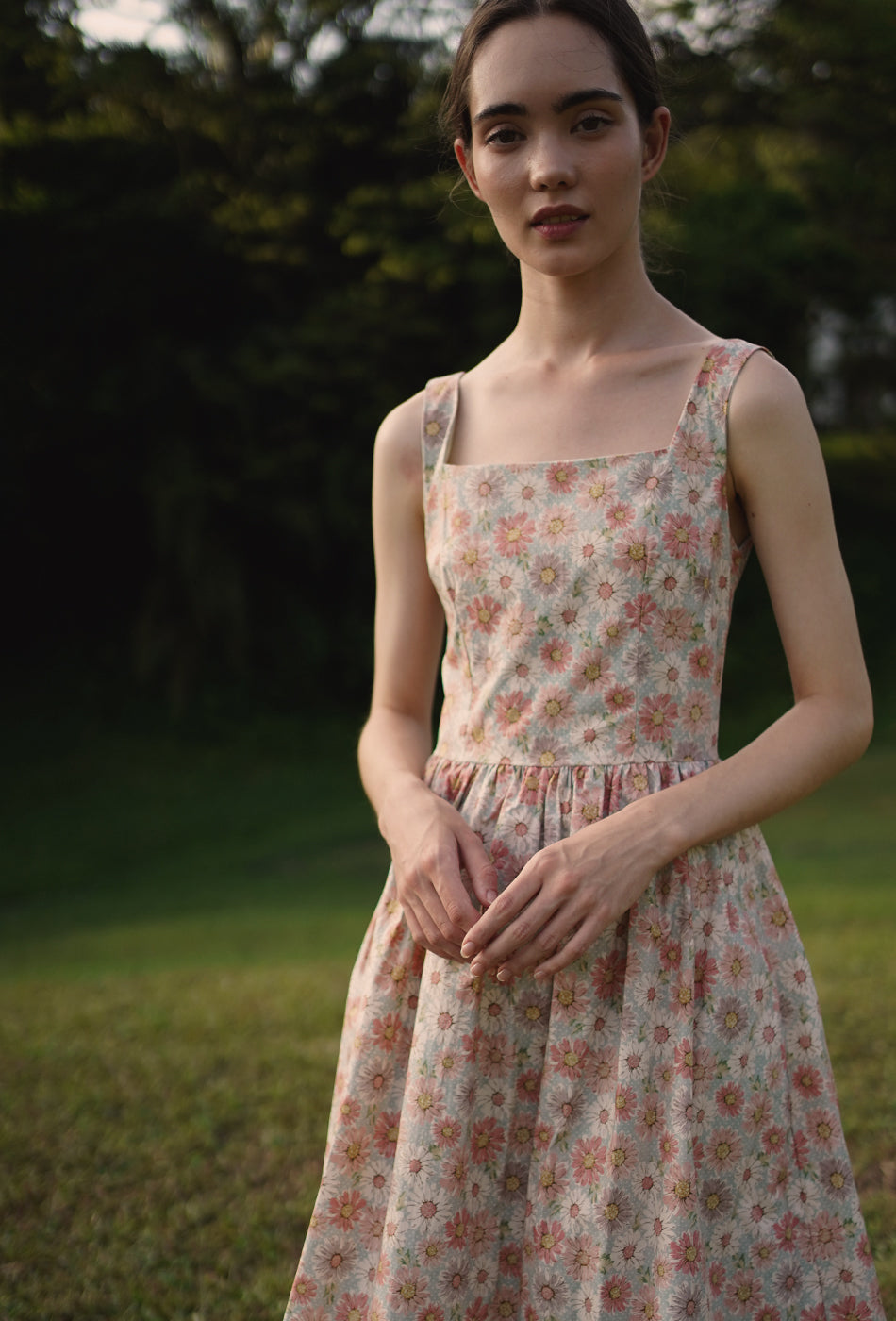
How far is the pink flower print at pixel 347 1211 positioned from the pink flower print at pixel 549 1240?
0.23m

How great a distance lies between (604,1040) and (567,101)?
3.49 ft

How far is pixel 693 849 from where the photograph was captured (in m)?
1.52

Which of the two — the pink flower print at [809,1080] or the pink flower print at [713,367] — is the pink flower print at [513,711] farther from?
the pink flower print at [809,1080]

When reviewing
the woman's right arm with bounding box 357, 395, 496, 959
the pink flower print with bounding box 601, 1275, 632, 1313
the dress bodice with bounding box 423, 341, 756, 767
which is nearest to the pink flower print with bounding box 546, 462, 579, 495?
the dress bodice with bounding box 423, 341, 756, 767

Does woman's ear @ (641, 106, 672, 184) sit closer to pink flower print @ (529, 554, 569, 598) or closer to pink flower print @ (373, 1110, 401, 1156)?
pink flower print @ (529, 554, 569, 598)

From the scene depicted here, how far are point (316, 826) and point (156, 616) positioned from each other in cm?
374

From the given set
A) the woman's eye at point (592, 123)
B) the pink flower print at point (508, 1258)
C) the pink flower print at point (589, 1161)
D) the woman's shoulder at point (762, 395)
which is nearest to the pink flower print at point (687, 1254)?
the pink flower print at point (589, 1161)

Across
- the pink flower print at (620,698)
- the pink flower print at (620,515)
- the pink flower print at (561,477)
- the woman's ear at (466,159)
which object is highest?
the woman's ear at (466,159)

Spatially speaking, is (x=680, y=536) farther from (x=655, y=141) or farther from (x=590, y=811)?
(x=655, y=141)

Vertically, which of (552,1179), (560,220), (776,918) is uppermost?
(560,220)

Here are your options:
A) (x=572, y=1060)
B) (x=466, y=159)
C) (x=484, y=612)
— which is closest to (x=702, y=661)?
(x=484, y=612)

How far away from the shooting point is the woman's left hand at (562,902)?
1396mm

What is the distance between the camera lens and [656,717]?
154 cm

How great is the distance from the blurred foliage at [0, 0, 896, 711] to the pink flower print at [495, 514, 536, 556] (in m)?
9.86
